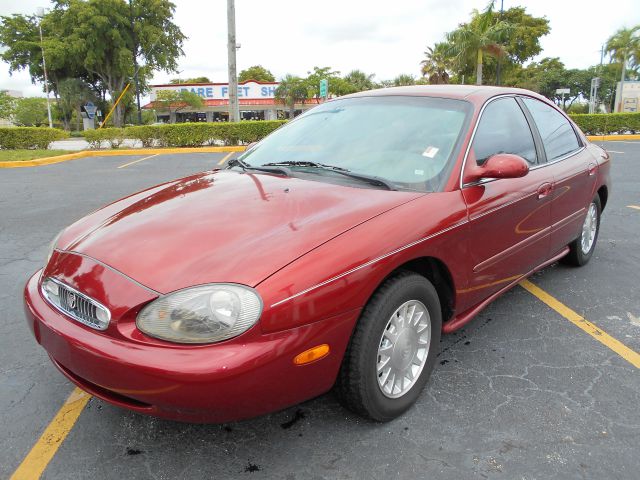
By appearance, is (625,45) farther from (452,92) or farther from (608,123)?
(452,92)

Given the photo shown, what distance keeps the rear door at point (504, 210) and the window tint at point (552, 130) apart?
0.62ft

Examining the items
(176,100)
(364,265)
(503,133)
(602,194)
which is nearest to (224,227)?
(364,265)

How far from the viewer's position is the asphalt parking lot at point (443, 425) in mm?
2002

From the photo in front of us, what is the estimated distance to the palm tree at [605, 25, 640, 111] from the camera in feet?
153

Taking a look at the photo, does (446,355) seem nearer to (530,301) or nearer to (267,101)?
(530,301)

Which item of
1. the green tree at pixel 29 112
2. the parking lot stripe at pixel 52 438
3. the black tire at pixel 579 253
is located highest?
the green tree at pixel 29 112

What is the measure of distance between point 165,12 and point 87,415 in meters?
41.0

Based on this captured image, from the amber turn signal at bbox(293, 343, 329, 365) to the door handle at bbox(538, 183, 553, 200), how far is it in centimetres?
198

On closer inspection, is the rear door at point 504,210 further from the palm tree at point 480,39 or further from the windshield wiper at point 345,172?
the palm tree at point 480,39

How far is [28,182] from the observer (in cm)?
985

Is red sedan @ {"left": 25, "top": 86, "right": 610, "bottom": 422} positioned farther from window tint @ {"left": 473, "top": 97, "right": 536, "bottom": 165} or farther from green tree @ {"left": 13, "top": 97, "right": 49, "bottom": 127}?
green tree @ {"left": 13, "top": 97, "right": 49, "bottom": 127}

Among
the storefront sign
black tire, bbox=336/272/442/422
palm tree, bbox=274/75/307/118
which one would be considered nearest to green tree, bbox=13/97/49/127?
the storefront sign

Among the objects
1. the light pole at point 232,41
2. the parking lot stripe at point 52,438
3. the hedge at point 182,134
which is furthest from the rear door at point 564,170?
the light pole at point 232,41

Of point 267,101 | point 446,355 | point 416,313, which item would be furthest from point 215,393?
point 267,101
